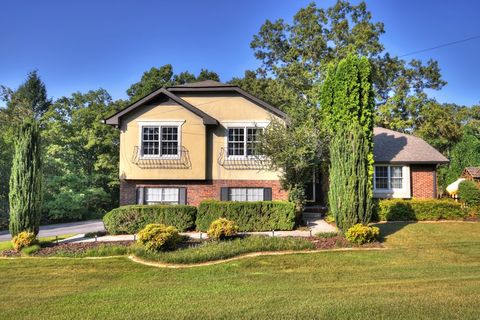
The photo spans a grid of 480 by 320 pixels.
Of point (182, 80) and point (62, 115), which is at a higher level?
point (182, 80)

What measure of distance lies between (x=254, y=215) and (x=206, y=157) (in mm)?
5418

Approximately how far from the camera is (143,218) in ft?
47.5

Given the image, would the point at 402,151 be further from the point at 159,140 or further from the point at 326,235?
the point at 159,140

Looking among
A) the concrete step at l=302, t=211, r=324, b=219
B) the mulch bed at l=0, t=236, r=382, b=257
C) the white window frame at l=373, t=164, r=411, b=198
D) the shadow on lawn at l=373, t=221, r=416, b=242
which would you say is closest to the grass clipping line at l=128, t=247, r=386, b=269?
the mulch bed at l=0, t=236, r=382, b=257

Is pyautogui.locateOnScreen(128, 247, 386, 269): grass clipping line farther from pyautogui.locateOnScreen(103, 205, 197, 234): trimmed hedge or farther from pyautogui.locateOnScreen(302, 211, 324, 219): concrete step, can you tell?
pyautogui.locateOnScreen(302, 211, 324, 219): concrete step

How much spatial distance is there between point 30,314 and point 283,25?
111ft

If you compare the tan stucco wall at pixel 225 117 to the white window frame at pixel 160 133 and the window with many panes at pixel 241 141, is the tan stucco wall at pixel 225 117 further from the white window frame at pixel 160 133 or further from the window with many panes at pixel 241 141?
the white window frame at pixel 160 133

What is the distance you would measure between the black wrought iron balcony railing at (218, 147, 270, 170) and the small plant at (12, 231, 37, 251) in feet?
31.5

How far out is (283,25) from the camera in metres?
34.2

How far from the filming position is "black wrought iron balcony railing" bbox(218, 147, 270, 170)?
1841 centimetres

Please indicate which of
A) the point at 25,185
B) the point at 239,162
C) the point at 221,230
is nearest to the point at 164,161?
the point at 239,162

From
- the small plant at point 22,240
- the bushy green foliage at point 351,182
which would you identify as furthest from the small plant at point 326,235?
the small plant at point 22,240

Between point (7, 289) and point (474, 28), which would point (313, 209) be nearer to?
A: point (474, 28)

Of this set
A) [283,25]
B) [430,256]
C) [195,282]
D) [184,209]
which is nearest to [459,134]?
[283,25]
